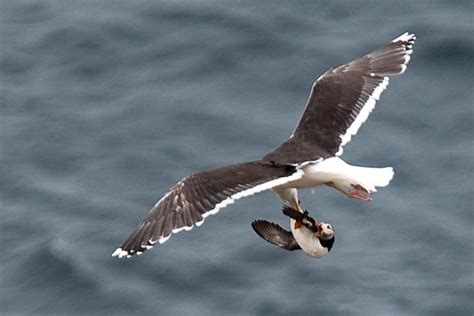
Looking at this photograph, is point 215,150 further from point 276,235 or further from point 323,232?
point 323,232

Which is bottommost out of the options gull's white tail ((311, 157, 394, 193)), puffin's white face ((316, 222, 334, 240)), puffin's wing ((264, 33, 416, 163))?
puffin's white face ((316, 222, 334, 240))

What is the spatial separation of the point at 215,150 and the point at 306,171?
7.80m

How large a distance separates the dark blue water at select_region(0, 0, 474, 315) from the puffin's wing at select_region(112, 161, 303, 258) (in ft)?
21.2

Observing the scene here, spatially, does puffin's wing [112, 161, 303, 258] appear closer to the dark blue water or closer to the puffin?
the puffin

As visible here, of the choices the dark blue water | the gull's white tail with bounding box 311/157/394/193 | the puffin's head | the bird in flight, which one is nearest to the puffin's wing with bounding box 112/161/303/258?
the bird in flight

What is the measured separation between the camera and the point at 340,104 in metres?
18.6

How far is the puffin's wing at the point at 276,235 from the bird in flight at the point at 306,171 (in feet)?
0.83

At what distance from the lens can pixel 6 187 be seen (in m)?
25.2

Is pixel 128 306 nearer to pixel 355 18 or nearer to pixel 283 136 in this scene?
pixel 283 136

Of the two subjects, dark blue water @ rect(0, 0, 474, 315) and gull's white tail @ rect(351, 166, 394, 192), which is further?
dark blue water @ rect(0, 0, 474, 315)

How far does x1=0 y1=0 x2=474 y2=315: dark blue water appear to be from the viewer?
23609 mm

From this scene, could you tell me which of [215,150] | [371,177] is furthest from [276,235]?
[215,150]

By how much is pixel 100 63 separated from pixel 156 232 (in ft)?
35.3

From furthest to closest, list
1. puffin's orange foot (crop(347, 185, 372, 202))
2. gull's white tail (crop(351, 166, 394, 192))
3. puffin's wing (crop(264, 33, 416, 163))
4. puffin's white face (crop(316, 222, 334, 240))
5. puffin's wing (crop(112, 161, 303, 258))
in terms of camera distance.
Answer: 1. puffin's wing (crop(264, 33, 416, 163))
2. puffin's orange foot (crop(347, 185, 372, 202))
3. gull's white tail (crop(351, 166, 394, 192))
4. puffin's white face (crop(316, 222, 334, 240))
5. puffin's wing (crop(112, 161, 303, 258))
